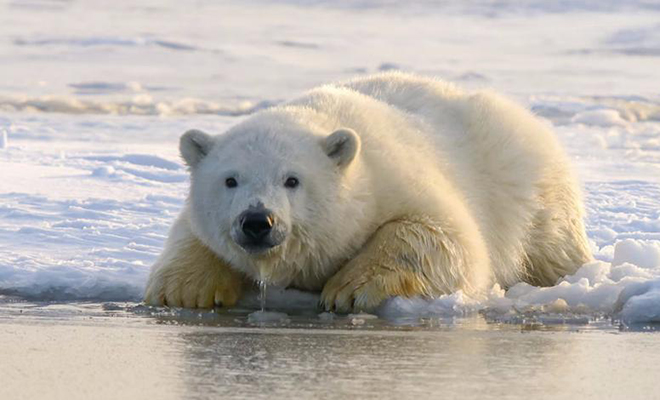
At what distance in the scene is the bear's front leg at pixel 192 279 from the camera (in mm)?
6453

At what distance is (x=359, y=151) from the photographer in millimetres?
6520

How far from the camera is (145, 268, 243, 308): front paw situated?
6.45 metres

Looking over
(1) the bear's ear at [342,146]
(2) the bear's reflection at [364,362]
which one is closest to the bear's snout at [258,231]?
(1) the bear's ear at [342,146]

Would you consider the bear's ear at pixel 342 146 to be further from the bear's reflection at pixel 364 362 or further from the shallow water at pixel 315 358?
the bear's reflection at pixel 364 362

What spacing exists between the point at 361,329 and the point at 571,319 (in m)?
1.02

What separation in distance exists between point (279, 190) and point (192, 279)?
Answer: 760 millimetres

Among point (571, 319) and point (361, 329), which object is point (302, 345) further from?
point (571, 319)

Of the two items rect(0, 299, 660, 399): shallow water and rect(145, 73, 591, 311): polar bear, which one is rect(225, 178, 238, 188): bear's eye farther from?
rect(0, 299, 660, 399): shallow water

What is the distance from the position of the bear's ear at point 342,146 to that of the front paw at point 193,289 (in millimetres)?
832

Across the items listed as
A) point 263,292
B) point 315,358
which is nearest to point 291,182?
point 263,292

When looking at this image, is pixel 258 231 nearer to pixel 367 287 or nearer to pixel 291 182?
pixel 291 182

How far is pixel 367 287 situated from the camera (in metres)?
6.14

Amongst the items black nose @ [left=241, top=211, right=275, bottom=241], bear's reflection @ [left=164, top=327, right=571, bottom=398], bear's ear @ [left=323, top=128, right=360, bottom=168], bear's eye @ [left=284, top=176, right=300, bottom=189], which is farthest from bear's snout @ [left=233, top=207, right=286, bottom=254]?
bear's reflection @ [left=164, top=327, right=571, bottom=398]

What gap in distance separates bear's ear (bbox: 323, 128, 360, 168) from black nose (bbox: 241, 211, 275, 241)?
1.95 ft
